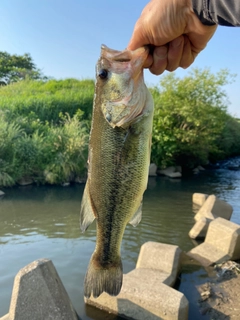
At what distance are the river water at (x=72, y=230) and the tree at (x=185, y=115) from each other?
485cm

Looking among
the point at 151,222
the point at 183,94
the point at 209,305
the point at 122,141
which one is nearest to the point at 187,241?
the point at 151,222

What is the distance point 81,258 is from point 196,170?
19893 mm

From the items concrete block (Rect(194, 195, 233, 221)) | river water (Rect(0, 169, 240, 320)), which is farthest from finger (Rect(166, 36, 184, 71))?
concrete block (Rect(194, 195, 233, 221))

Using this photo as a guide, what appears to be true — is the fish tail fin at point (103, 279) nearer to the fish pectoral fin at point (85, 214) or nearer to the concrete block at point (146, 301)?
the fish pectoral fin at point (85, 214)

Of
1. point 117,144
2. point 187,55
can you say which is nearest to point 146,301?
point 117,144

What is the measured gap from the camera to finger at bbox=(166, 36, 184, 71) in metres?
2.42

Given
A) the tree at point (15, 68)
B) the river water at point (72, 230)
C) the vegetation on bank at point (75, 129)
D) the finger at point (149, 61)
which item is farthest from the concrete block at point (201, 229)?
the tree at point (15, 68)

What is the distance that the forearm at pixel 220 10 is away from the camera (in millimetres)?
1567

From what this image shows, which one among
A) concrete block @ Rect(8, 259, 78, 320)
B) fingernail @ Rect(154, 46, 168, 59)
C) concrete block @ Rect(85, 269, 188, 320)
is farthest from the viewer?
concrete block @ Rect(85, 269, 188, 320)

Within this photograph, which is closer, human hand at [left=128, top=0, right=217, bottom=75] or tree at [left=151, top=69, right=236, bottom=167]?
human hand at [left=128, top=0, right=217, bottom=75]

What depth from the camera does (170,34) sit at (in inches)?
88.7

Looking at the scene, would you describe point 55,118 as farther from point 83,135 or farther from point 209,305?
point 209,305

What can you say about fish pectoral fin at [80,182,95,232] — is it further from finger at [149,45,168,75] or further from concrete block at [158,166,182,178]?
concrete block at [158,166,182,178]

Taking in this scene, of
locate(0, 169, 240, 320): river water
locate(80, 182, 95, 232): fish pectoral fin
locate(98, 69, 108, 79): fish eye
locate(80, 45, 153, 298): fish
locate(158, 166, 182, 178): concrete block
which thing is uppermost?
locate(98, 69, 108, 79): fish eye
